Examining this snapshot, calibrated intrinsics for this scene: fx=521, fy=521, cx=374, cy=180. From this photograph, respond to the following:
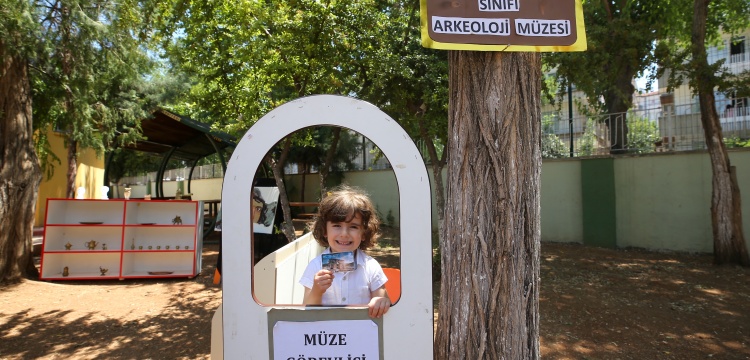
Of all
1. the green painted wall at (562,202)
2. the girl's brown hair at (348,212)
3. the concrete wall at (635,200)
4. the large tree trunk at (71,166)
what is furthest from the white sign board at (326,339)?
the large tree trunk at (71,166)

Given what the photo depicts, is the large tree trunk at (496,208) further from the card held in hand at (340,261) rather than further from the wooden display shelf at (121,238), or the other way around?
the wooden display shelf at (121,238)

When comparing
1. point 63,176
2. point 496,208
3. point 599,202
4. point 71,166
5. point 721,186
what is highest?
point 71,166

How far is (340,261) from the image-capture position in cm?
214

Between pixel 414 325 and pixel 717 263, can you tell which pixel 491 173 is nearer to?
pixel 414 325

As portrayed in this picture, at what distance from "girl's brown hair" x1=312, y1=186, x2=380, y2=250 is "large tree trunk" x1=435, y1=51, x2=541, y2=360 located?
438mm

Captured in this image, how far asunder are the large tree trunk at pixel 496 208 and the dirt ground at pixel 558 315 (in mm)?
2330

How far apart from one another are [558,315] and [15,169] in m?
7.57

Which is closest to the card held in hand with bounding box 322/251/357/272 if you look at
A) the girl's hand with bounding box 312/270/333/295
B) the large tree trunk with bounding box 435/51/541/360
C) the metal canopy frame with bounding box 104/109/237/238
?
the girl's hand with bounding box 312/270/333/295

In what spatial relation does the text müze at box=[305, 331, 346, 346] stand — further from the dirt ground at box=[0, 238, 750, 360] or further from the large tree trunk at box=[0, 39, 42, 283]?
the large tree trunk at box=[0, 39, 42, 283]

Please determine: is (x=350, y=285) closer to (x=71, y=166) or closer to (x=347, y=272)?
(x=347, y=272)

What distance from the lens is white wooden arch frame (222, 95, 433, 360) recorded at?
80.0 inches

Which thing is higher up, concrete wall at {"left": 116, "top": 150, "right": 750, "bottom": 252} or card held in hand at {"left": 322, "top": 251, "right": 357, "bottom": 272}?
concrete wall at {"left": 116, "top": 150, "right": 750, "bottom": 252}

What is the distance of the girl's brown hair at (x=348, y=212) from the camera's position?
2.33 m

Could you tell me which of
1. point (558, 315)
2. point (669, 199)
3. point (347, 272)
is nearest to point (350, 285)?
point (347, 272)
